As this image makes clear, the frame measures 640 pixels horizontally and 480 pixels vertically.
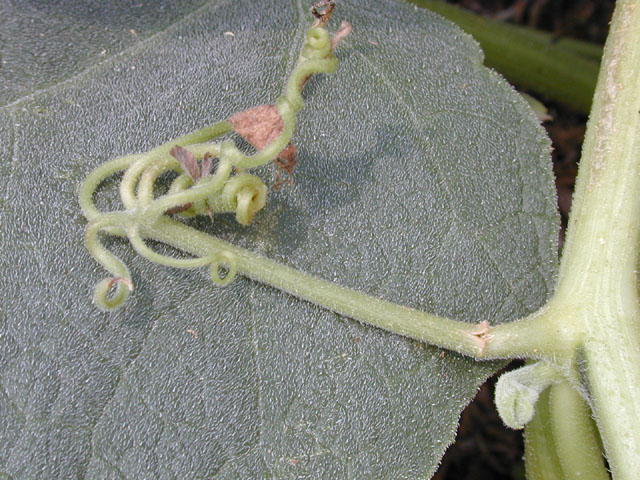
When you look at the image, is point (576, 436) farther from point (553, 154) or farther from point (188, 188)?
point (553, 154)

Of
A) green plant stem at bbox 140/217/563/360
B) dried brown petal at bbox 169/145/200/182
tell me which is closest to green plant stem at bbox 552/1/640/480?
green plant stem at bbox 140/217/563/360

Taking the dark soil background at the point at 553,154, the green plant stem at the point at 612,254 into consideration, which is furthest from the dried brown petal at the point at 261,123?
the dark soil background at the point at 553,154

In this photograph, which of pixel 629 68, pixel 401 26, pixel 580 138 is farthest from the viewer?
pixel 580 138

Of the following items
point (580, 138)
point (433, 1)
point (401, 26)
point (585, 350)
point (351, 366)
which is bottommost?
point (580, 138)

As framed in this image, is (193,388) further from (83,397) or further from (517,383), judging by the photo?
(517,383)

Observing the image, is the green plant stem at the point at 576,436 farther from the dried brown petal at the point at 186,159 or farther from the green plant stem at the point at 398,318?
the dried brown petal at the point at 186,159

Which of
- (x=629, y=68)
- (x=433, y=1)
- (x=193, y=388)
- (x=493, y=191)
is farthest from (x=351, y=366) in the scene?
(x=433, y=1)

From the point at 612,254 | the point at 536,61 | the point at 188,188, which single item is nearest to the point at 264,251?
the point at 188,188
